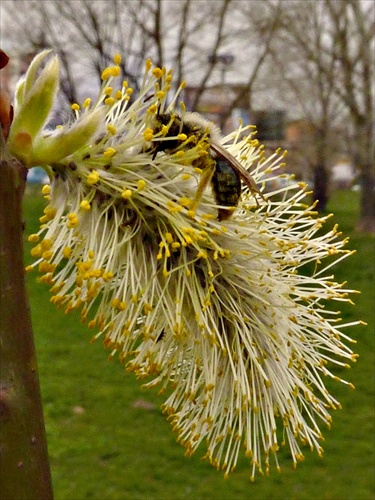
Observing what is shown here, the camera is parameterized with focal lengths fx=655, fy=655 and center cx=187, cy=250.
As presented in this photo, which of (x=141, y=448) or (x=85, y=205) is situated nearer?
(x=85, y=205)

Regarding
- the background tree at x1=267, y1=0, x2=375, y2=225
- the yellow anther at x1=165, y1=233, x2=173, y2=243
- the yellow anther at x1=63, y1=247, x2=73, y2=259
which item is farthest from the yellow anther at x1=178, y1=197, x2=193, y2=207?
the background tree at x1=267, y1=0, x2=375, y2=225

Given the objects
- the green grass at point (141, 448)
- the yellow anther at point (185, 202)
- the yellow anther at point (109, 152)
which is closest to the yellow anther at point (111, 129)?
the yellow anther at point (109, 152)

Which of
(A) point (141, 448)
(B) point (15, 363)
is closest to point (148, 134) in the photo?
(B) point (15, 363)

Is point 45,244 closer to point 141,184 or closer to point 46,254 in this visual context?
point 46,254

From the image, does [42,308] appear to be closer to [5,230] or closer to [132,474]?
[132,474]

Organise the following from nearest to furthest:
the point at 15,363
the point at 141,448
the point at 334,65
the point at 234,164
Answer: the point at 15,363 → the point at 234,164 → the point at 141,448 → the point at 334,65

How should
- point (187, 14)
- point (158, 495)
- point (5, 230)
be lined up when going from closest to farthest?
point (5, 230)
point (158, 495)
point (187, 14)

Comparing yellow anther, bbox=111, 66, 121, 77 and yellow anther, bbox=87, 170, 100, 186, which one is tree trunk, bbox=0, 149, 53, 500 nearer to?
yellow anther, bbox=87, 170, 100, 186

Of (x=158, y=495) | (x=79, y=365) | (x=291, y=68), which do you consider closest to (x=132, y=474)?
(x=158, y=495)
